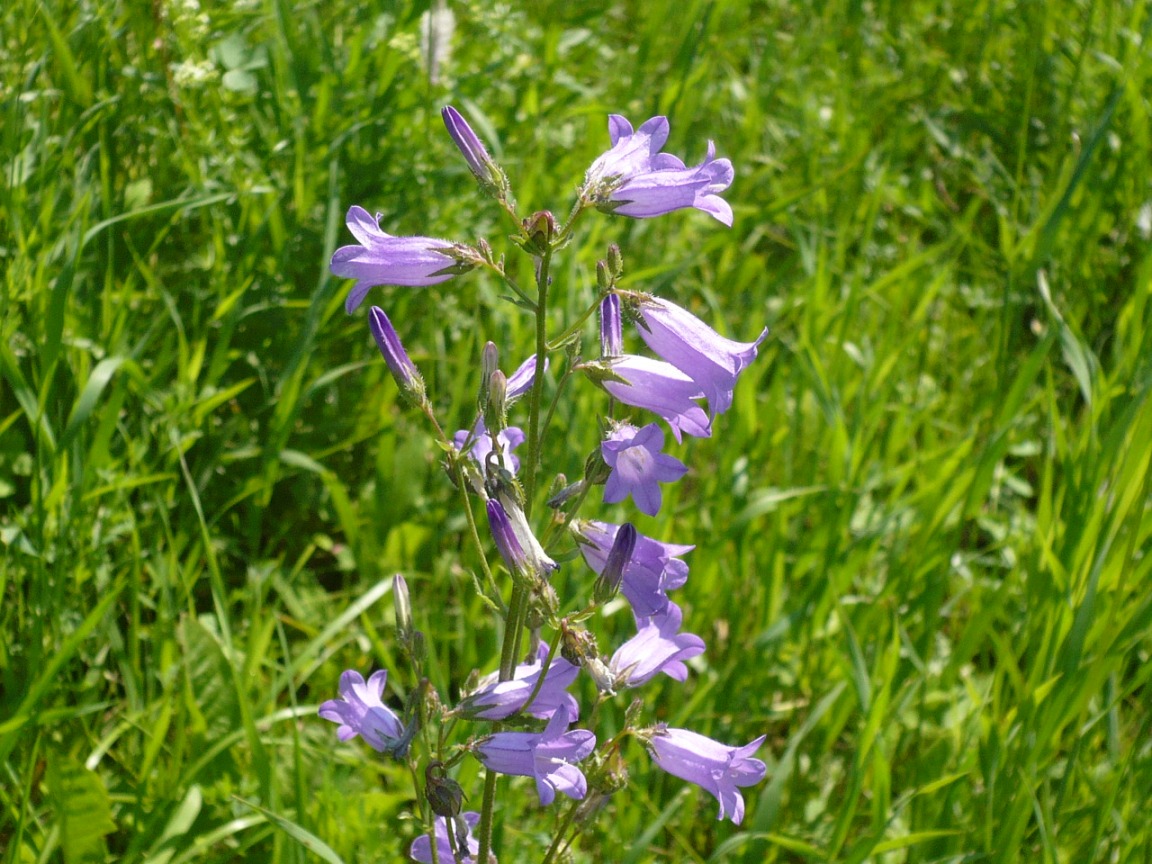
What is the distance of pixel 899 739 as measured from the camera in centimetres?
320

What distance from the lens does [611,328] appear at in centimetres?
183

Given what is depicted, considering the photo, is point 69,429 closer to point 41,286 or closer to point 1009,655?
point 41,286

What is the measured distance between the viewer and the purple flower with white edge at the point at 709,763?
6.45 ft

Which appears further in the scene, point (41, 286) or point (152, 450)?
point (152, 450)

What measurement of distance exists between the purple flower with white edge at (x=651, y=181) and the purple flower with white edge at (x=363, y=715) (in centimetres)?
92

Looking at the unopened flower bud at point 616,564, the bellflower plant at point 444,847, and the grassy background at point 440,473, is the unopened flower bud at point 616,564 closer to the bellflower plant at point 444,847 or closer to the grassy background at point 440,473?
the bellflower plant at point 444,847

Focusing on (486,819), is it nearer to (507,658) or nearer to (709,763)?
(507,658)

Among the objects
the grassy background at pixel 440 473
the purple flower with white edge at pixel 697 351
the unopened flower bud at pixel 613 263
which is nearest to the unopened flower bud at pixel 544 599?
the purple flower with white edge at pixel 697 351

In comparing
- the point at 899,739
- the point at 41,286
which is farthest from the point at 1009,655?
the point at 41,286

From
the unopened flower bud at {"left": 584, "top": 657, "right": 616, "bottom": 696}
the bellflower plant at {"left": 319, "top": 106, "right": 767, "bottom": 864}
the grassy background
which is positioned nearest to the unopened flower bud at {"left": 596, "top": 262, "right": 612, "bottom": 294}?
Answer: the bellflower plant at {"left": 319, "top": 106, "right": 767, "bottom": 864}

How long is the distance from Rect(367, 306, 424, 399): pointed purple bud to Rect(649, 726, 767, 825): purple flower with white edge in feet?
2.50

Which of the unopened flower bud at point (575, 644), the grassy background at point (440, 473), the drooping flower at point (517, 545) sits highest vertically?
the drooping flower at point (517, 545)

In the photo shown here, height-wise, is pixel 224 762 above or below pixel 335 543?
above

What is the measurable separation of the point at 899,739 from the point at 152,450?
2.31 metres
